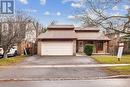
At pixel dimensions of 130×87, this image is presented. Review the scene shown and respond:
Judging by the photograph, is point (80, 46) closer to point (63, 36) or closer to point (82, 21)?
point (63, 36)

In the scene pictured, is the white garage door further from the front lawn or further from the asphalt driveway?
Answer: the asphalt driveway

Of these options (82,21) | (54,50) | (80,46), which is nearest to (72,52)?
(54,50)

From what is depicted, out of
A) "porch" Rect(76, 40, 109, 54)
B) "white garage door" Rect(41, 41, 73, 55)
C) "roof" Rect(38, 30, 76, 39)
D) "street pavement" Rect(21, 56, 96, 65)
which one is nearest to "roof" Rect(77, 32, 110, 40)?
"porch" Rect(76, 40, 109, 54)

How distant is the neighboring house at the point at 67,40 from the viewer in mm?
48031

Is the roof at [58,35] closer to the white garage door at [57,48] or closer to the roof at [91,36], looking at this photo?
the white garage door at [57,48]

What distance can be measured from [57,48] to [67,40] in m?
1.84

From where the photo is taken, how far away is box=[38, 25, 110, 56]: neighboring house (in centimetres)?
4803

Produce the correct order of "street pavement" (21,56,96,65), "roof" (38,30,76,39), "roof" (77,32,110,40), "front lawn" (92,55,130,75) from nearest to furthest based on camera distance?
"front lawn" (92,55,130,75), "street pavement" (21,56,96,65), "roof" (38,30,76,39), "roof" (77,32,110,40)

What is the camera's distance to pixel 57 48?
48.2 metres

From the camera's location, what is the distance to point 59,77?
19.9 metres

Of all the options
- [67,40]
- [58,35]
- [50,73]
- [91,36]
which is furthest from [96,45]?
[50,73]

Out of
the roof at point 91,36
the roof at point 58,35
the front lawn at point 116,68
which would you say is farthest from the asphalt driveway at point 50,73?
the roof at point 91,36

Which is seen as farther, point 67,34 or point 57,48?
point 67,34

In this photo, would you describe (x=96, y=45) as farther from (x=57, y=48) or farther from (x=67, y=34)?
(x=57, y=48)
